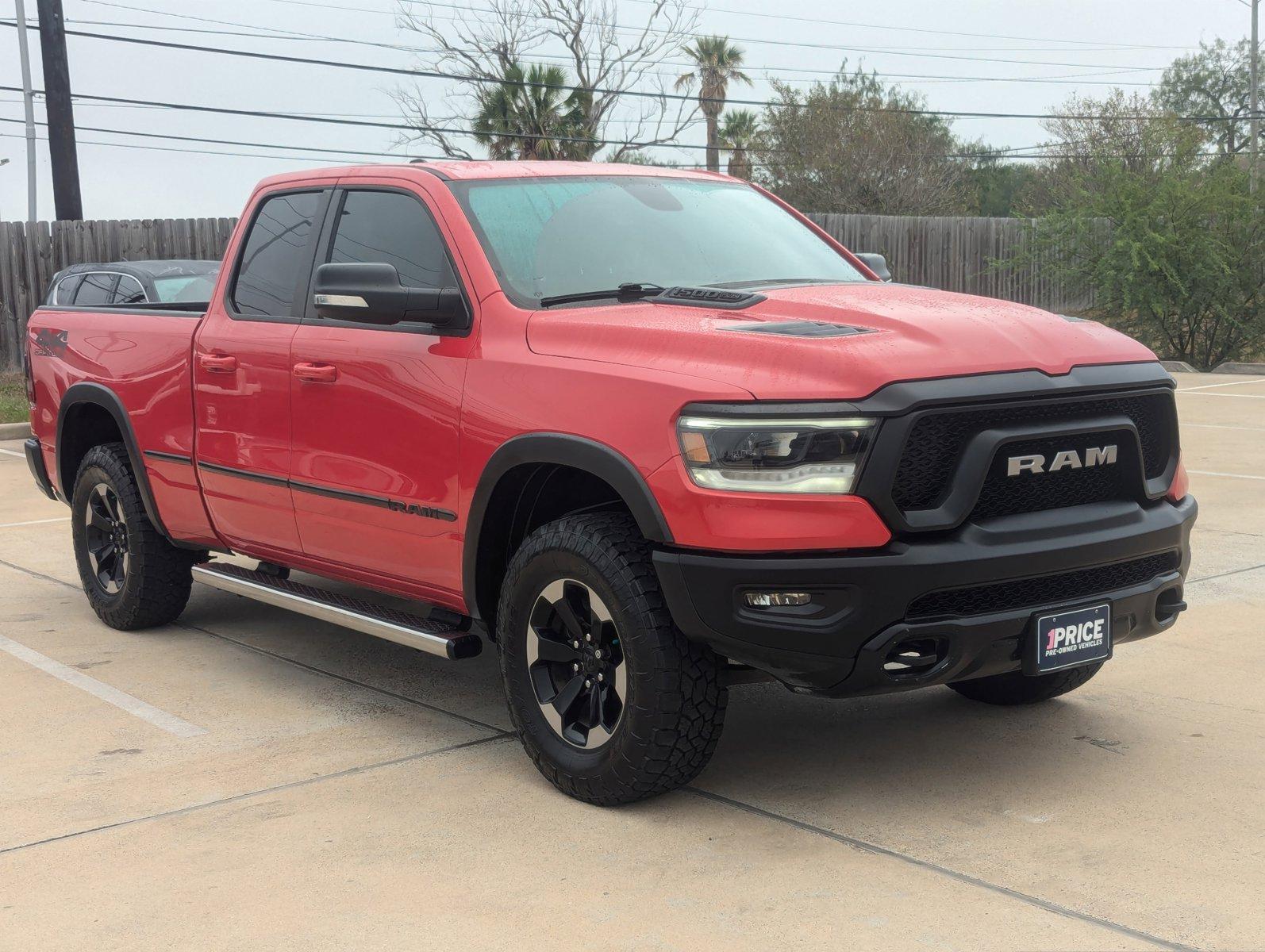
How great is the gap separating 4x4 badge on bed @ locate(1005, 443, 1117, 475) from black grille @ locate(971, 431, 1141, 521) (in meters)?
0.01

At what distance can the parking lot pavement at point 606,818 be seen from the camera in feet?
11.8

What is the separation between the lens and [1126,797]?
14.4ft

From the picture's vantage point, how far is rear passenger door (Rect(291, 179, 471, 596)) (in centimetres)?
486

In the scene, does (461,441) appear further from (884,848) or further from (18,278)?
(18,278)

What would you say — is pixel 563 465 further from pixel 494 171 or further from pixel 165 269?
pixel 165 269

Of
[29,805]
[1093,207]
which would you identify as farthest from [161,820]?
[1093,207]

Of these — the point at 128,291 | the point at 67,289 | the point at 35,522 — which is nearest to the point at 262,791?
the point at 35,522

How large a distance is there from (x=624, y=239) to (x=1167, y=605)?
86.1 inches

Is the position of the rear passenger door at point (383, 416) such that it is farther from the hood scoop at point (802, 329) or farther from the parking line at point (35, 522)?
the parking line at point (35, 522)

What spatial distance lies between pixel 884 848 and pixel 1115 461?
1.30 meters

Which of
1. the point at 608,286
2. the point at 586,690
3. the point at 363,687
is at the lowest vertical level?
the point at 363,687

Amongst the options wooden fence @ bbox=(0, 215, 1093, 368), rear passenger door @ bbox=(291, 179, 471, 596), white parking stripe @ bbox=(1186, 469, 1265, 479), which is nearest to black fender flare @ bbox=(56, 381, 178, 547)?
rear passenger door @ bbox=(291, 179, 471, 596)

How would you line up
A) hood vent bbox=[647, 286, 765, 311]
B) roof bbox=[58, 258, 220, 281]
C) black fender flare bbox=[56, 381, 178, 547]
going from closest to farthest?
hood vent bbox=[647, 286, 765, 311]
black fender flare bbox=[56, 381, 178, 547]
roof bbox=[58, 258, 220, 281]

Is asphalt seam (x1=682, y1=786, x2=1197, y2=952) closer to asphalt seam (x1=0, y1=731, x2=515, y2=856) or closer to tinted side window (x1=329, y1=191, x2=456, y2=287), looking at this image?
asphalt seam (x1=0, y1=731, x2=515, y2=856)
